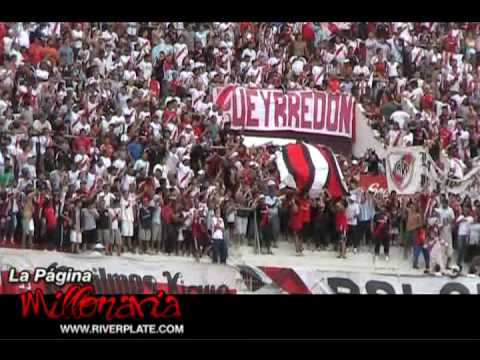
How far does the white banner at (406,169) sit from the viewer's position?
49.4ft

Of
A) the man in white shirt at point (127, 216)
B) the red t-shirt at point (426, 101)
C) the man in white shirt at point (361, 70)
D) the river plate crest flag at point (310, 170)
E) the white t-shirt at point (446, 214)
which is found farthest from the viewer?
the red t-shirt at point (426, 101)

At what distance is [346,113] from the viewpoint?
15227mm

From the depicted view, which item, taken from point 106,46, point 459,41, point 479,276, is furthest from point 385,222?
point 106,46

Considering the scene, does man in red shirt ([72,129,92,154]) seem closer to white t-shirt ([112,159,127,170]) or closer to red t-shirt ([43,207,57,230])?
white t-shirt ([112,159,127,170])

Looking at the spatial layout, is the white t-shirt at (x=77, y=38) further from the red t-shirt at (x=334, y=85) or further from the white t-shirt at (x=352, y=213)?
the white t-shirt at (x=352, y=213)

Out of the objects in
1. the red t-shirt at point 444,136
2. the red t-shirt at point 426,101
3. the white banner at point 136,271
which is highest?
the red t-shirt at point 426,101

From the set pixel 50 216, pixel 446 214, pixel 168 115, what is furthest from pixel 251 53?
pixel 50 216

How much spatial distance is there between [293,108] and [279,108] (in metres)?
0.15

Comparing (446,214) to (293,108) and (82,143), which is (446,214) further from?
(82,143)

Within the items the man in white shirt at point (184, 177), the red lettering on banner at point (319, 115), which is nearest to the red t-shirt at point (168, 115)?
the man in white shirt at point (184, 177)

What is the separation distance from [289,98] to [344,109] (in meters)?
0.60

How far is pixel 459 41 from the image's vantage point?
1567 cm

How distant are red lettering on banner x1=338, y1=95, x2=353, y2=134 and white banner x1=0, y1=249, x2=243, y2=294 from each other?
6.57 feet
